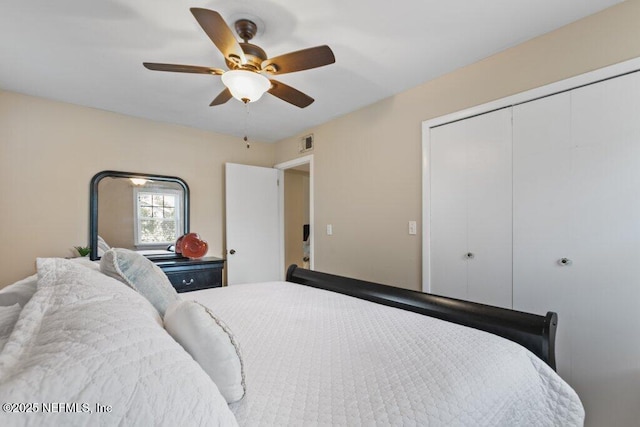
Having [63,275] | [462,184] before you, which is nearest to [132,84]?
[63,275]

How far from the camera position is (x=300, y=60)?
1.56 metres

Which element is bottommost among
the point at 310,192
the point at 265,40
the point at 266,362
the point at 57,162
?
the point at 266,362

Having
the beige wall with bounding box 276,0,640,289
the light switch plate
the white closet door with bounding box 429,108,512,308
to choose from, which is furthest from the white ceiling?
the light switch plate

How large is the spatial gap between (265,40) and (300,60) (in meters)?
0.45

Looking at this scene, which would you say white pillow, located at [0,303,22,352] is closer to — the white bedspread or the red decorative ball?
the white bedspread

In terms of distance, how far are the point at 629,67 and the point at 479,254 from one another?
1281mm

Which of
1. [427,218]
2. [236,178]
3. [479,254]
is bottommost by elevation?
[479,254]

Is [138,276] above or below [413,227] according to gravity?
below

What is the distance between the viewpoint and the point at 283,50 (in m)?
1.94

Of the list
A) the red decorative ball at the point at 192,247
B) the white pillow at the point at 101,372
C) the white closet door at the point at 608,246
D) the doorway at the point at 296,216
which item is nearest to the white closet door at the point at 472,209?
the white closet door at the point at 608,246

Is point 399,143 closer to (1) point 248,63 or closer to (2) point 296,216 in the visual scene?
(1) point 248,63

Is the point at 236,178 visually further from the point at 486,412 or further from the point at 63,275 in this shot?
the point at 486,412

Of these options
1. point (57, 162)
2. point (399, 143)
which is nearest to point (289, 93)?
point (399, 143)

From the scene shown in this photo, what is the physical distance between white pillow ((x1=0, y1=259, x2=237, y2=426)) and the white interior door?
2.96 meters
